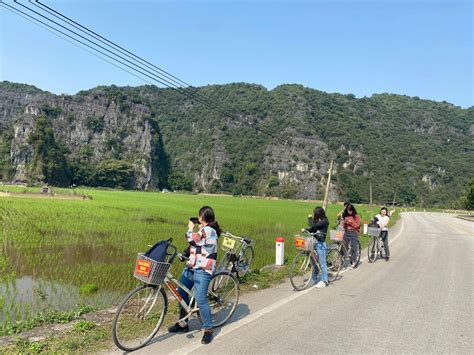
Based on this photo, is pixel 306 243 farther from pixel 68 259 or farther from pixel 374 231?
pixel 68 259

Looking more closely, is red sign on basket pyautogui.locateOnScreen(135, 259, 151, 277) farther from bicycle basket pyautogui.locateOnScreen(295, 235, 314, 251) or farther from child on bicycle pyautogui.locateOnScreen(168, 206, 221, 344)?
bicycle basket pyautogui.locateOnScreen(295, 235, 314, 251)

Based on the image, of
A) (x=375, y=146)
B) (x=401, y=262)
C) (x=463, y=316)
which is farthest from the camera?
(x=375, y=146)

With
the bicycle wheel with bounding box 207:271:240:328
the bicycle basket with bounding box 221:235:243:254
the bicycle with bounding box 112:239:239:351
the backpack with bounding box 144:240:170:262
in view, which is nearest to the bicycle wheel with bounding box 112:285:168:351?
the bicycle with bounding box 112:239:239:351

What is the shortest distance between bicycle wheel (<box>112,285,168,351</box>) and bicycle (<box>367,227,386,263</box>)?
7.88 meters

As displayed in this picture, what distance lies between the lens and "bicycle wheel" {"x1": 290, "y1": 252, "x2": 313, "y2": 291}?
7121mm

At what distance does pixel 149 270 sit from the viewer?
13.0 ft

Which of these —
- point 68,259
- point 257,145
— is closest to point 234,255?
point 68,259

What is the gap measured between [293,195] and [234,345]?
117 m

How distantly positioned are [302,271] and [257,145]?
450ft

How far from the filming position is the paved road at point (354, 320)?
13.9 ft

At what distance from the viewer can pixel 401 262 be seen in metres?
10.7

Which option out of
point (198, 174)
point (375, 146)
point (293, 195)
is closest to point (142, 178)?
point (198, 174)

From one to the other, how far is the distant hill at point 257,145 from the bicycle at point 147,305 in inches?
4001

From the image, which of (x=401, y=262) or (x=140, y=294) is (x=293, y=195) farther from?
(x=140, y=294)
